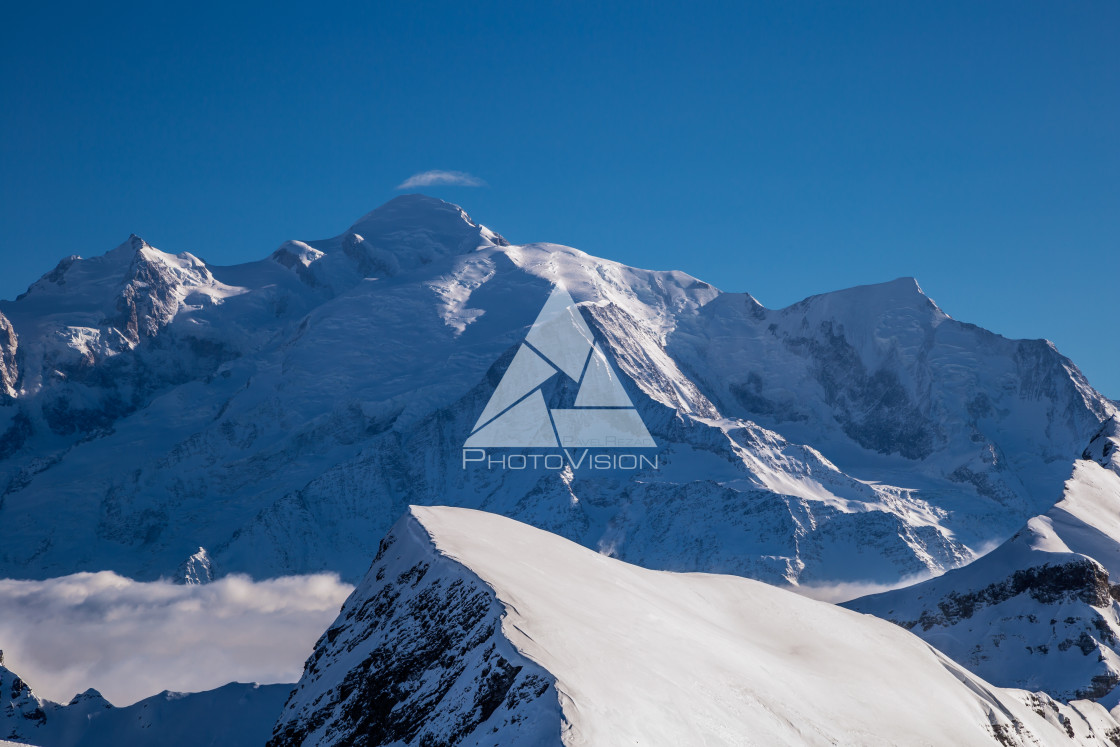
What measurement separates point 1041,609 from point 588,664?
138854 millimetres

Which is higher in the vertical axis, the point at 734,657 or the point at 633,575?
the point at 633,575

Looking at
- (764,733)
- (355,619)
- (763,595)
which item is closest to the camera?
(764,733)

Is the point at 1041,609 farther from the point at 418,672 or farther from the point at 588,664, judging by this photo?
the point at 418,672

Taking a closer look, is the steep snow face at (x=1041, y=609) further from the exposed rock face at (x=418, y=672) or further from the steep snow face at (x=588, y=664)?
the exposed rock face at (x=418, y=672)

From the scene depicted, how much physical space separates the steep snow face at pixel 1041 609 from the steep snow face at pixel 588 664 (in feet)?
227

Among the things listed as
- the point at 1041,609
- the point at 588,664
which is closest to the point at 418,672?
the point at 588,664

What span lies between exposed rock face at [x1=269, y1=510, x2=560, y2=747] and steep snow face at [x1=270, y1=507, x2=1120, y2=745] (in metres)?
0.12

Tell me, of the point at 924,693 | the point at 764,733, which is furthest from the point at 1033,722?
the point at 764,733

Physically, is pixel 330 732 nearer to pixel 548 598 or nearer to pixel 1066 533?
pixel 548 598

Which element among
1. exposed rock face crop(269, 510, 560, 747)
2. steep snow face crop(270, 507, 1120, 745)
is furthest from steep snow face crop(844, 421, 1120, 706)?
exposed rock face crop(269, 510, 560, 747)

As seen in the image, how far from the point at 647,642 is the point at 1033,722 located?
177ft

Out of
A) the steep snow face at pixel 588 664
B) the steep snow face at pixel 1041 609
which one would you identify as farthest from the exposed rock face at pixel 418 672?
the steep snow face at pixel 1041 609

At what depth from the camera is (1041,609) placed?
160250 mm

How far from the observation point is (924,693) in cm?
7719
